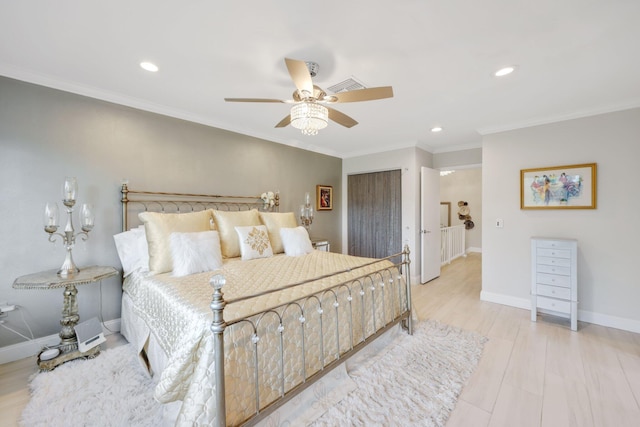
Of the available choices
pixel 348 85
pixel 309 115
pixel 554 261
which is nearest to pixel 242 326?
pixel 309 115

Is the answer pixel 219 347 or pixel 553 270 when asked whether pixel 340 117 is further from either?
pixel 553 270

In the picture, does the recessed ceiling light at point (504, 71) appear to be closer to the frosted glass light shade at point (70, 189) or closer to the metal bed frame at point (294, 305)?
the metal bed frame at point (294, 305)

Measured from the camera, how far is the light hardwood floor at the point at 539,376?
62.5 inches

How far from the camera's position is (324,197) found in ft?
16.0

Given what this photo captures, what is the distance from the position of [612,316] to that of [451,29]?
3.54 m

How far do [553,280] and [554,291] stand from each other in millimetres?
124

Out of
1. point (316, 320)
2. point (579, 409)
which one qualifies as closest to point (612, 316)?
point (579, 409)

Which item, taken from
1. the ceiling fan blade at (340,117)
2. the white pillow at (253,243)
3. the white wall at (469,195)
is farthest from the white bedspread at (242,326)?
the white wall at (469,195)

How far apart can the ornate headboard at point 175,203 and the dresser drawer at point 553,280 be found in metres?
3.61

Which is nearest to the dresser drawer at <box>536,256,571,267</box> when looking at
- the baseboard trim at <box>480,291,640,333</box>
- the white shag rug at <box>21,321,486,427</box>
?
the baseboard trim at <box>480,291,640,333</box>

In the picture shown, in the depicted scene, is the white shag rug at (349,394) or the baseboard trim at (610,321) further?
the baseboard trim at (610,321)

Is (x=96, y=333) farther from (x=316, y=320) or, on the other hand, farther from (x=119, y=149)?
(x=316, y=320)

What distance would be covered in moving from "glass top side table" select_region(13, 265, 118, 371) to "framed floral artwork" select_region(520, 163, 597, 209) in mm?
4734

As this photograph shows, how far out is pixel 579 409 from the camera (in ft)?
5.37
